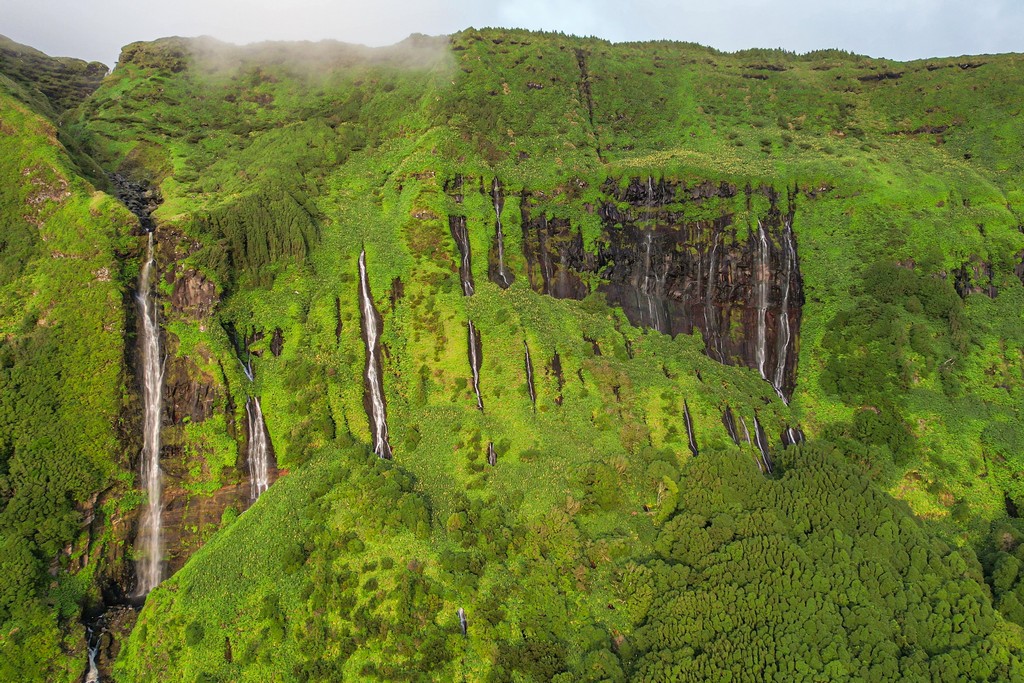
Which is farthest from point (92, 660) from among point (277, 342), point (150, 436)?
point (277, 342)

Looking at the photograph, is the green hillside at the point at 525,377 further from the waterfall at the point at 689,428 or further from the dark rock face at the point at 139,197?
the dark rock face at the point at 139,197

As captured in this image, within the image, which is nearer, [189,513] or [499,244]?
[189,513]

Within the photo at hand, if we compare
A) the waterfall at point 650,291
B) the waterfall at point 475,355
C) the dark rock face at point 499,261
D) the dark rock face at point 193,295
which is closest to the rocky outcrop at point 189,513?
the dark rock face at point 193,295

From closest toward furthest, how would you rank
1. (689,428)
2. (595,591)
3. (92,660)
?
(595,591)
(92,660)
(689,428)

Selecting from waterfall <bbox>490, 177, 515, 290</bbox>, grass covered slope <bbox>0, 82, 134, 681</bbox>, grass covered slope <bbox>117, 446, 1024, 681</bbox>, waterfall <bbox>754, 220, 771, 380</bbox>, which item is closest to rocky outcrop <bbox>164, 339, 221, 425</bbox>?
grass covered slope <bbox>0, 82, 134, 681</bbox>

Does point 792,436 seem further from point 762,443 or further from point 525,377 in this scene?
point 525,377
